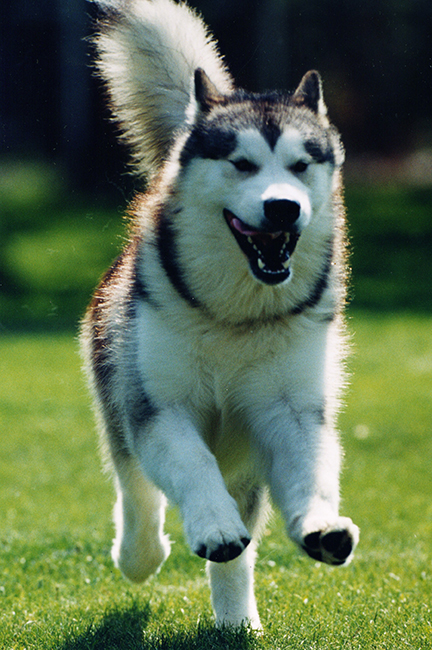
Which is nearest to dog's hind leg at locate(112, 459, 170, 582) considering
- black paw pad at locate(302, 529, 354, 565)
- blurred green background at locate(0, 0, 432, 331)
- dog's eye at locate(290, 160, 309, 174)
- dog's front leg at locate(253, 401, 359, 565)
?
dog's front leg at locate(253, 401, 359, 565)

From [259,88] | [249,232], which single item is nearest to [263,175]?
[249,232]

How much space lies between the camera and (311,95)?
371 centimetres

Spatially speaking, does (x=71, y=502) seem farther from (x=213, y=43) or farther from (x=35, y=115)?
(x=35, y=115)

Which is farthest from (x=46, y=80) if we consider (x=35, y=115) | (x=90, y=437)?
(x=90, y=437)

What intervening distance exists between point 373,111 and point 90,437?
1162 centimetres

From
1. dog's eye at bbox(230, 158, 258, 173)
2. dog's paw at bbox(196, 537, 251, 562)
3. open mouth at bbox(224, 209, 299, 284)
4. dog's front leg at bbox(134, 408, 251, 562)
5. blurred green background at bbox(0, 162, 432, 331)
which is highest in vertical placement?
dog's eye at bbox(230, 158, 258, 173)

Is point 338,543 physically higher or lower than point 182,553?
higher

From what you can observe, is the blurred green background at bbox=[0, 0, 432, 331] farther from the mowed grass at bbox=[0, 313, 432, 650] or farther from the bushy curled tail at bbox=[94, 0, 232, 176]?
the bushy curled tail at bbox=[94, 0, 232, 176]

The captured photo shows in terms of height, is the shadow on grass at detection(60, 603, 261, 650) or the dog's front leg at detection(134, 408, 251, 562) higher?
the dog's front leg at detection(134, 408, 251, 562)

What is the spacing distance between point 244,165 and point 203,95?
50 cm

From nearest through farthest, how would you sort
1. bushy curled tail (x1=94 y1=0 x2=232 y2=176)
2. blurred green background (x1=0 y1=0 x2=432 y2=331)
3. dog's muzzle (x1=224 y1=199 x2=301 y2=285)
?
dog's muzzle (x1=224 y1=199 x2=301 y2=285) < bushy curled tail (x1=94 y1=0 x2=232 y2=176) < blurred green background (x1=0 y1=0 x2=432 y2=331)

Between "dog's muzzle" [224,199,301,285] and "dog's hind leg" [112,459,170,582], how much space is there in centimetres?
137

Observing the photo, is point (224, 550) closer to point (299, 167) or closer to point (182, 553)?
point (299, 167)

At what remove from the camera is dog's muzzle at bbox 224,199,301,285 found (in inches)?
128
